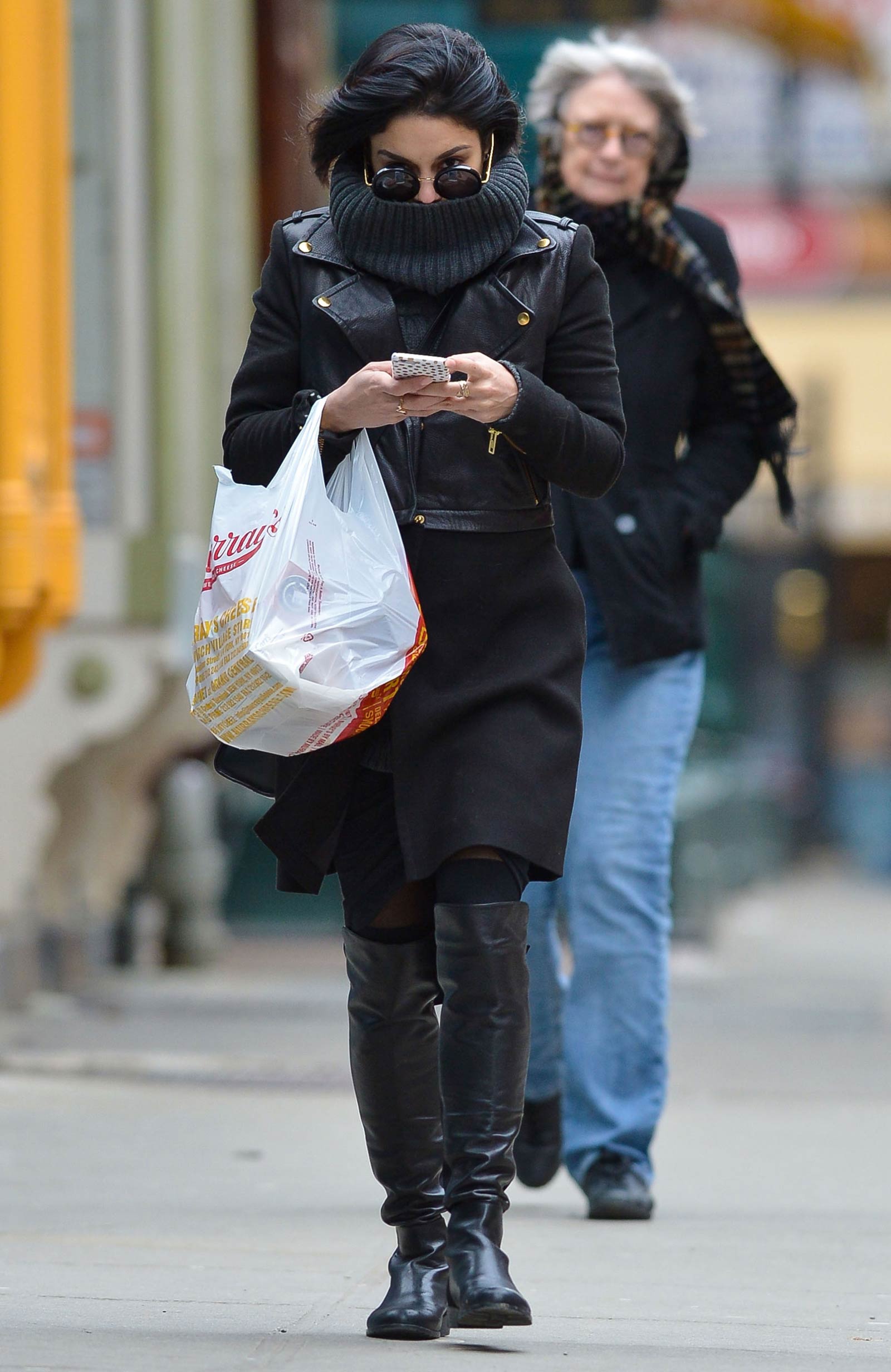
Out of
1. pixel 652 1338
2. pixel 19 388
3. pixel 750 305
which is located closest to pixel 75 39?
pixel 19 388

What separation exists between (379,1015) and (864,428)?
2576 cm

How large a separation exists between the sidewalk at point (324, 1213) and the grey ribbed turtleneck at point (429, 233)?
139 cm

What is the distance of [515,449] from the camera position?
326cm

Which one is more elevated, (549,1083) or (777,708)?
(549,1083)

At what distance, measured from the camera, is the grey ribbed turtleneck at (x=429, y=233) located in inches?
125

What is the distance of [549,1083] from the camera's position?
4410 mm

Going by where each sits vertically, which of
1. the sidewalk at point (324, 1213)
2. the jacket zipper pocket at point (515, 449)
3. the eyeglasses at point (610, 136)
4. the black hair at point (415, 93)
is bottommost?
the sidewalk at point (324, 1213)

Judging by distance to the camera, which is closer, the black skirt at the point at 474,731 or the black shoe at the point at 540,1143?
the black skirt at the point at 474,731

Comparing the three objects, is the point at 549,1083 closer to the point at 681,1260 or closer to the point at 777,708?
the point at 681,1260

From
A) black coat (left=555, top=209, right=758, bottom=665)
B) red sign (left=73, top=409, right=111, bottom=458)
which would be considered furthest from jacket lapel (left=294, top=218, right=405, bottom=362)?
red sign (left=73, top=409, right=111, bottom=458)

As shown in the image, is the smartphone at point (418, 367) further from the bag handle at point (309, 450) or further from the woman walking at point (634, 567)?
the woman walking at point (634, 567)

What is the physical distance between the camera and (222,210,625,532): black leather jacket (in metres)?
3.22

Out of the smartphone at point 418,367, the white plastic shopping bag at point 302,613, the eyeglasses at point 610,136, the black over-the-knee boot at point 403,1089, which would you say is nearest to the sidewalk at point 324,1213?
the black over-the-knee boot at point 403,1089

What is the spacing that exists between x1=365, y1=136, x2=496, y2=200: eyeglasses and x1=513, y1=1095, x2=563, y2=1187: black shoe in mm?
1851
